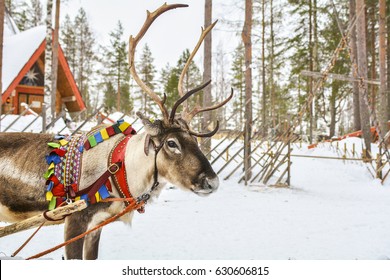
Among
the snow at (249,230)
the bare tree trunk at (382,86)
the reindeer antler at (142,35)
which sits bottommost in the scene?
the snow at (249,230)

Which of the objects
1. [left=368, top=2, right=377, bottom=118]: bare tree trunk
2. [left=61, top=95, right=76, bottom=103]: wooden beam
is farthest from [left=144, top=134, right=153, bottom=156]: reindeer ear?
[left=368, top=2, right=377, bottom=118]: bare tree trunk

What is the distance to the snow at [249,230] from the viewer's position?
12.4ft

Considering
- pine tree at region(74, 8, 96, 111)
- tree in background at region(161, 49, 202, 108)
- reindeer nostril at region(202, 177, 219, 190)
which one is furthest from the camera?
pine tree at region(74, 8, 96, 111)

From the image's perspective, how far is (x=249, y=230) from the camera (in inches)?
183

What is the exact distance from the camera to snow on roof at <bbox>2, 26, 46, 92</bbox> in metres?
15.3

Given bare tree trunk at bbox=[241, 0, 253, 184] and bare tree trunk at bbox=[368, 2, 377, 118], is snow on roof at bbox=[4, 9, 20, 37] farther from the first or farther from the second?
bare tree trunk at bbox=[368, 2, 377, 118]

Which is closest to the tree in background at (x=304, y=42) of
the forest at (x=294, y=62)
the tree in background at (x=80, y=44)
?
the forest at (x=294, y=62)

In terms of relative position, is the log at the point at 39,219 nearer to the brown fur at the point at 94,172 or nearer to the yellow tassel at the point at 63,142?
the brown fur at the point at 94,172

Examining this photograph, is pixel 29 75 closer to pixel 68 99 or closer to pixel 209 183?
pixel 68 99

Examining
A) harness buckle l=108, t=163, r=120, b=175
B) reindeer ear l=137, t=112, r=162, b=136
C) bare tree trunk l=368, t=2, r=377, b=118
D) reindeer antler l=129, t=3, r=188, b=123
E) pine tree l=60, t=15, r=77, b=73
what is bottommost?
harness buckle l=108, t=163, r=120, b=175

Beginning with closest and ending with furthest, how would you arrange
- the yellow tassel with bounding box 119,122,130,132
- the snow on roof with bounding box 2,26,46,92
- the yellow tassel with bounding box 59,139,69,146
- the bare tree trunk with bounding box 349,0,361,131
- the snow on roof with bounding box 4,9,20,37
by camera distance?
the yellow tassel with bounding box 59,139,69,146 → the yellow tassel with bounding box 119,122,130,132 → the bare tree trunk with bounding box 349,0,361,131 → the snow on roof with bounding box 2,26,46,92 → the snow on roof with bounding box 4,9,20,37

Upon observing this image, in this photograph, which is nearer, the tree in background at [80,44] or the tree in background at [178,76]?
the tree in background at [178,76]

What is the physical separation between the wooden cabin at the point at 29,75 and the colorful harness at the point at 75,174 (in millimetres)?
14257

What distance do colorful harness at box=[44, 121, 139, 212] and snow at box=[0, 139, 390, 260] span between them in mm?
463
